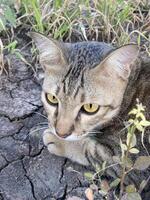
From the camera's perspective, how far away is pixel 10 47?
330 centimetres

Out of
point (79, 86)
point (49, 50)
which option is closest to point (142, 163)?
point (79, 86)

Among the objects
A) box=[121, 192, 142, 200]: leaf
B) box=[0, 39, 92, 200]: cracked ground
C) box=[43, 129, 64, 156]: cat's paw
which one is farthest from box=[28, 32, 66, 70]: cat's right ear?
box=[121, 192, 142, 200]: leaf

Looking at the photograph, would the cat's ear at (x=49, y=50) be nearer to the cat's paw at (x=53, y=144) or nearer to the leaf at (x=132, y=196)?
the cat's paw at (x=53, y=144)

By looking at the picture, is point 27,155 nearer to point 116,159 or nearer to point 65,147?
point 65,147

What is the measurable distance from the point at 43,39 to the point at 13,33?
1.02m

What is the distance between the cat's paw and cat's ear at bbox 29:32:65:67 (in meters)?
0.43

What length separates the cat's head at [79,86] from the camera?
2480mm

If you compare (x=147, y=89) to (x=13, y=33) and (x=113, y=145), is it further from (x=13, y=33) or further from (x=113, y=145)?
(x=13, y=33)

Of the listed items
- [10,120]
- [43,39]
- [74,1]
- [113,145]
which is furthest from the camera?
[74,1]

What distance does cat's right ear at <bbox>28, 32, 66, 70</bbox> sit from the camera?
8.13ft

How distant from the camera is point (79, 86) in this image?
2496mm

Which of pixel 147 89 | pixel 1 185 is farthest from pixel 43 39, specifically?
pixel 1 185

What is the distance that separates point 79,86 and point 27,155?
0.57 metres

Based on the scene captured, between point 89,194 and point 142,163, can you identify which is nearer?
point 142,163
